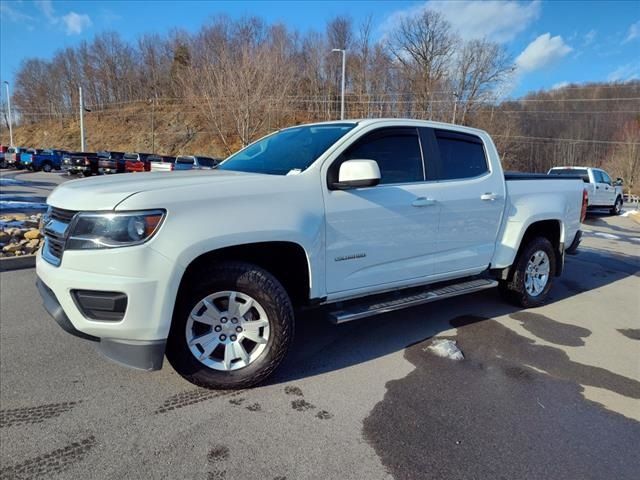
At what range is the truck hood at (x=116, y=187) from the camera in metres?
2.54

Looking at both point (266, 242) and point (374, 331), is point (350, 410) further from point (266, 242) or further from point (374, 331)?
point (374, 331)

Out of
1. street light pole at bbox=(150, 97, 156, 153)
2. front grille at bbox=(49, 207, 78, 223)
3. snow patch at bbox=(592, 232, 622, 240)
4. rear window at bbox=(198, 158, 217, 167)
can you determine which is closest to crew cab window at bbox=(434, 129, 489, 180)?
front grille at bbox=(49, 207, 78, 223)

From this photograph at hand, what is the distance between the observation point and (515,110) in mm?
49125

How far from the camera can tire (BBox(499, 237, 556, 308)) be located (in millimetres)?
4750

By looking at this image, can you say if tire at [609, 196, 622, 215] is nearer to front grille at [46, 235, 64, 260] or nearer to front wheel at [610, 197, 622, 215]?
front wheel at [610, 197, 622, 215]

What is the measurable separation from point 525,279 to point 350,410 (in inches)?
120

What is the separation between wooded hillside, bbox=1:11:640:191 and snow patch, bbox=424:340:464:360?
2287cm

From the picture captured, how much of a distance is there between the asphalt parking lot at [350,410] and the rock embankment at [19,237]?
274 cm

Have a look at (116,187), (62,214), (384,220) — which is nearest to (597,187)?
(384,220)

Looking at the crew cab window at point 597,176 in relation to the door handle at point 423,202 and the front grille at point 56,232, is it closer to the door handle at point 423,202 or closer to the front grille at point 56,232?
the door handle at point 423,202

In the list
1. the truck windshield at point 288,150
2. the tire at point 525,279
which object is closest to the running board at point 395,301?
the tire at point 525,279

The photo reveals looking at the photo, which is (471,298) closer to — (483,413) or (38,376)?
(483,413)

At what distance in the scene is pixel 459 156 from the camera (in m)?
4.27

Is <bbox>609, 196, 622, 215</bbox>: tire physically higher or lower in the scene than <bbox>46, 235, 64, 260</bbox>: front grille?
lower
